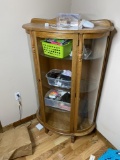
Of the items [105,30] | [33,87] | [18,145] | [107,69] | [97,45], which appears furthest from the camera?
[33,87]

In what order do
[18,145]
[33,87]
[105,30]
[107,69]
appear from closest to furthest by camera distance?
1. [105,30]
2. [107,69]
3. [18,145]
4. [33,87]

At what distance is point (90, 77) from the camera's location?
4.53 ft

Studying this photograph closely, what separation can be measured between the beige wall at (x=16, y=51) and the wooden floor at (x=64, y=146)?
41 cm

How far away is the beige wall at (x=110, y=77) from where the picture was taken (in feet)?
3.77

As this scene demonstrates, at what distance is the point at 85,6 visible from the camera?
4.48 feet

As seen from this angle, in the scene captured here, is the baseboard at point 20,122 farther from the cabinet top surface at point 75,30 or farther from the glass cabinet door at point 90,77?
the cabinet top surface at point 75,30

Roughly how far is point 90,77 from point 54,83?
1.16 ft

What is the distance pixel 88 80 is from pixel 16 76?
2.49 feet

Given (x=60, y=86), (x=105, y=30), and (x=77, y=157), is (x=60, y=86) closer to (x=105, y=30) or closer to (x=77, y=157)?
(x=105, y=30)

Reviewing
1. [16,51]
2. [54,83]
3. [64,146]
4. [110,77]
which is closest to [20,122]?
[64,146]

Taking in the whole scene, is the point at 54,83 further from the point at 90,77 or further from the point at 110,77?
the point at 110,77

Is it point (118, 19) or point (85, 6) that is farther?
point (85, 6)

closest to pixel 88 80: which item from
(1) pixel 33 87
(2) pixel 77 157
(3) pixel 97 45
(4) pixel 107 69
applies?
(4) pixel 107 69

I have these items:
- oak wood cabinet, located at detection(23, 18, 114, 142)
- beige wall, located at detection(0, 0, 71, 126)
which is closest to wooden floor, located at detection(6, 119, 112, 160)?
oak wood cabinet, located at detection(23, 18, 114, 142)
